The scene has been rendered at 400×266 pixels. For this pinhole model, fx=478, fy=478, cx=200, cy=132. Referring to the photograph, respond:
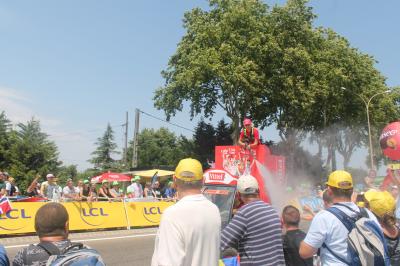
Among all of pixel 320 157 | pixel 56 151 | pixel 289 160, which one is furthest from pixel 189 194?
pixel 320 157

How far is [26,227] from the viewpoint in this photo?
13.4 metres

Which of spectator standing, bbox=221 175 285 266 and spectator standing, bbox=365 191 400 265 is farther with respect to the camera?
spectator standing, bbox=365 191 400 265

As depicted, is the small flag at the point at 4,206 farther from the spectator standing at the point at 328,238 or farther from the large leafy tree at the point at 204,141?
the large leafy tree at the point at 204,141

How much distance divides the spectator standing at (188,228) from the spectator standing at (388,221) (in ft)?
6.11

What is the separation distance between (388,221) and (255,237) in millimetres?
1412

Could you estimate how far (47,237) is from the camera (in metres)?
2.79

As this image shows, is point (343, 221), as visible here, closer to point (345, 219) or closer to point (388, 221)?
point (345, 219)

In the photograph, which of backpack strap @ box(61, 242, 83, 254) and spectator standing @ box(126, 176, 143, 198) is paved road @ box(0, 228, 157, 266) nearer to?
spectator standing @ box(126, 176, 143, 198)

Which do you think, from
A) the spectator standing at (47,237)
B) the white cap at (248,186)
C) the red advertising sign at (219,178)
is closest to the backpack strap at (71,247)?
the spectator standing at (47,237)

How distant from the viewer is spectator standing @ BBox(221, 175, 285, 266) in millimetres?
Result: 3830

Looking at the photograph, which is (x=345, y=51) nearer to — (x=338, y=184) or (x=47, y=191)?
(x=47, y=191)

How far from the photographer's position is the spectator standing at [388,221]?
4.35m

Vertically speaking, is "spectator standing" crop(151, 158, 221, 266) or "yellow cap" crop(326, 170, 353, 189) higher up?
"yellow cap" crop(326, 170, 353, 189)

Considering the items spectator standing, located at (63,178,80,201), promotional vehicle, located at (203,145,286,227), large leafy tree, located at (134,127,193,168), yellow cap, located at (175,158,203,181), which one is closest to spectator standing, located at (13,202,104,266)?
yellow cap, located at (175,158,203,181)
